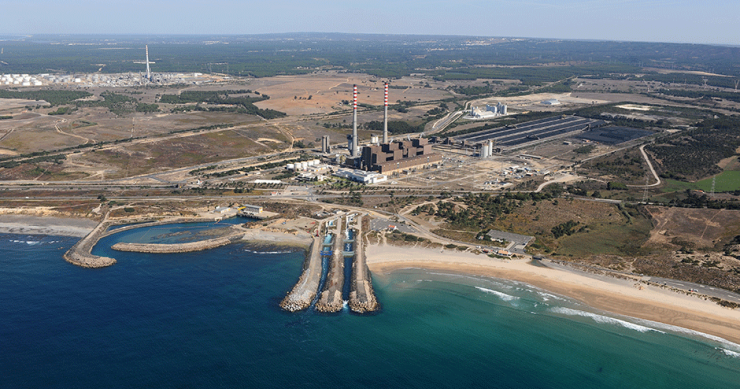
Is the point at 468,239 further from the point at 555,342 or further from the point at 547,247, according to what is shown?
the point at 555,342

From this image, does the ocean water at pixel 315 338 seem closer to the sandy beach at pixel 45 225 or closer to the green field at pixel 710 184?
the sandy beach at pixel 45 225

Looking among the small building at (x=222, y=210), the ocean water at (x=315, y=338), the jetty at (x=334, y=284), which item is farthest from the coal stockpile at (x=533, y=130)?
the ocean water at (x=315, y=338)

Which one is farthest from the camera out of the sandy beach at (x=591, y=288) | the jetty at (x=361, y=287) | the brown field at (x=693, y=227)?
the brown field at (x=693, y=227)

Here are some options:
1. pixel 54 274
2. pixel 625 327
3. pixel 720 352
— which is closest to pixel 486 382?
pixel 625 327

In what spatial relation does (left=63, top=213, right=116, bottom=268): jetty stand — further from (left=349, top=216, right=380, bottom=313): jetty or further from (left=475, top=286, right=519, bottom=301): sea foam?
(left=475, top=286, right=519, bottom=301): sea foam

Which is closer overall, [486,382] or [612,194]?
[486,382]
